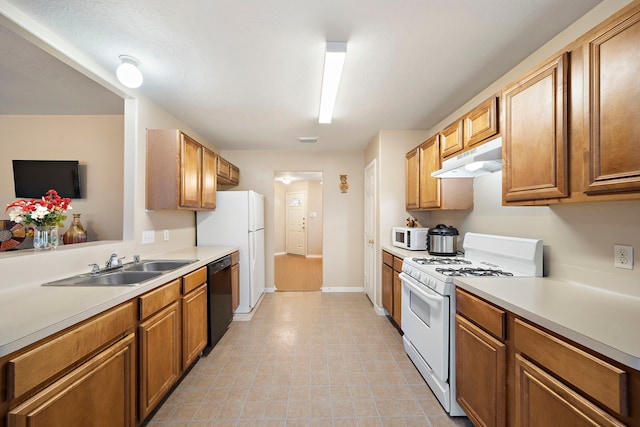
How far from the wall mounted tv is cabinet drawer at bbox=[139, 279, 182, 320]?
197cm

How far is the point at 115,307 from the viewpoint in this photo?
4.26 ft

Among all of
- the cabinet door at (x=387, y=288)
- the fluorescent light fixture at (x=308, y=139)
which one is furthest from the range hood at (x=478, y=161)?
the fluorescent light fixture at (x=308, y=139)

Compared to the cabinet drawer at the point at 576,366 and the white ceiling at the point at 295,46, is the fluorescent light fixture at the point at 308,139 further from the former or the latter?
the cabinet drawer at the point at 576,366

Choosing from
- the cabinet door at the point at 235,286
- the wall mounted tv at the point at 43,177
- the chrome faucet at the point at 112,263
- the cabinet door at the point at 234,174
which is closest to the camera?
the chrome faucet at the point at 112,263

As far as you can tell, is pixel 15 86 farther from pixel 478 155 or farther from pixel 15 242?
pixel 478 155

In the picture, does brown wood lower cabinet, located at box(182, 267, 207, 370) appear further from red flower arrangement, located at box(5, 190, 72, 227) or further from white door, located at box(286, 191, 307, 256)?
white door, located at box(286, 191, 307, 256)

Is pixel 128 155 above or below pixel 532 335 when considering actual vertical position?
above

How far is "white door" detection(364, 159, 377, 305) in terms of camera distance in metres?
3.70

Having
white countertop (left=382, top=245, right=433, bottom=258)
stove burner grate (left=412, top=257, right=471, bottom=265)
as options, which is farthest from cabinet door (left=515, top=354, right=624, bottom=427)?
white countertop (left=382, top=245, right=433, bottom=258)

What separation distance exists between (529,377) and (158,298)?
2.04 meters

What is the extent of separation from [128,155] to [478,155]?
2890 mm

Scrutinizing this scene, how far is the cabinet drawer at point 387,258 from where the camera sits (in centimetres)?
298

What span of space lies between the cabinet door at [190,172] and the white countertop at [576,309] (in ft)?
8.18

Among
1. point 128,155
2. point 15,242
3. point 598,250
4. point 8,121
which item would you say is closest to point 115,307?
point 15,242
